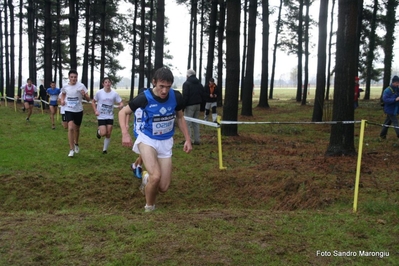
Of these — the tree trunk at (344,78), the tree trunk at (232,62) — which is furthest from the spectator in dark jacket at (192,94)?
the tree trunk at (344,78)

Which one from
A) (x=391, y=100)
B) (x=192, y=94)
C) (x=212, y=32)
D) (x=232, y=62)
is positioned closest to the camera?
(x=192, y=94)

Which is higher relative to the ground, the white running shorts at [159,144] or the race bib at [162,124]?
the race bib at [162,124]

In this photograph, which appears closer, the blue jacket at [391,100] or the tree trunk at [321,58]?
the blue jacket at [391,100]

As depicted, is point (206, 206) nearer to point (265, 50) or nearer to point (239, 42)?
point (239, 42)

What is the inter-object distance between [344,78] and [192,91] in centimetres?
419

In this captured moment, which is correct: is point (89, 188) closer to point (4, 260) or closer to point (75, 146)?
point (75, 146)

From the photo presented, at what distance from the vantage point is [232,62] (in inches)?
494

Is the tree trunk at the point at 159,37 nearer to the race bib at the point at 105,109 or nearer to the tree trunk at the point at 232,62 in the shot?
the tree trunk at the point at 232,62

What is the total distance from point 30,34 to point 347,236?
34961 mm

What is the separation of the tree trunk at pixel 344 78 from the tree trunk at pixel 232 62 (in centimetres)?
392

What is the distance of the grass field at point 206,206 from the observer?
4.13m

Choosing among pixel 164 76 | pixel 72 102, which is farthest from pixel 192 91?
pixel 164 76

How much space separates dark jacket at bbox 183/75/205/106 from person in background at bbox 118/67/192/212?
545 centimetres

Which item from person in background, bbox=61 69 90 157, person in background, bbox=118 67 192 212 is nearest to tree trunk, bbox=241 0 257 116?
person in background, bbox=61 69 90 157
